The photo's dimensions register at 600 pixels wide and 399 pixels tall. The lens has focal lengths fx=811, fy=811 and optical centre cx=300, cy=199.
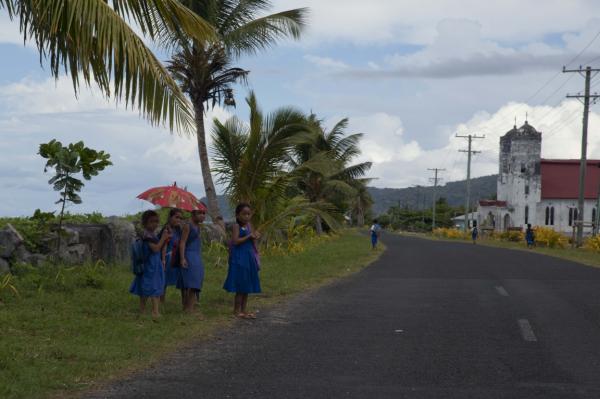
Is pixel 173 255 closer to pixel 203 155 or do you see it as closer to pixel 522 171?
pixel 203 155

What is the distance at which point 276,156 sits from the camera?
782 inches

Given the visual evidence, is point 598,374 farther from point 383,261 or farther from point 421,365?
point 383,261

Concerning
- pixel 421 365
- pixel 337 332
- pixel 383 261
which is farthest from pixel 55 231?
pixel 383 261

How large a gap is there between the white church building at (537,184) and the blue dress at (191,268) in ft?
223

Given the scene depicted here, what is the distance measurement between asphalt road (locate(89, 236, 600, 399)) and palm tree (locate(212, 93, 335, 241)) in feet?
18.2

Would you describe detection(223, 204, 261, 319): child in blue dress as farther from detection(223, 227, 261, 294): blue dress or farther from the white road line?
the white road line

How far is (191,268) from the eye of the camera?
11062mm

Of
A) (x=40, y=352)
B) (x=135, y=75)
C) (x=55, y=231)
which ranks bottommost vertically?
(x=40, y=352)

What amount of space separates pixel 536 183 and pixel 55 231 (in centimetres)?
6718

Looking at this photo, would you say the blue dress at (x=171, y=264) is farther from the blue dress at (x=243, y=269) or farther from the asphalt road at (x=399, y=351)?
the asphalt road at (x=399, y=351)

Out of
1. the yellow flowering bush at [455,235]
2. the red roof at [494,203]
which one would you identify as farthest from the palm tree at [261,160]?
the red roof at [494,203]

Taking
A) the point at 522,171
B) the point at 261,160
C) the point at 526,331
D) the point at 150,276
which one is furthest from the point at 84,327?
the point at 522,171

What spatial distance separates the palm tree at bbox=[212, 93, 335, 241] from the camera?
19.6 metres

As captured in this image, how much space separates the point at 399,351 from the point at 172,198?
3999 mm
